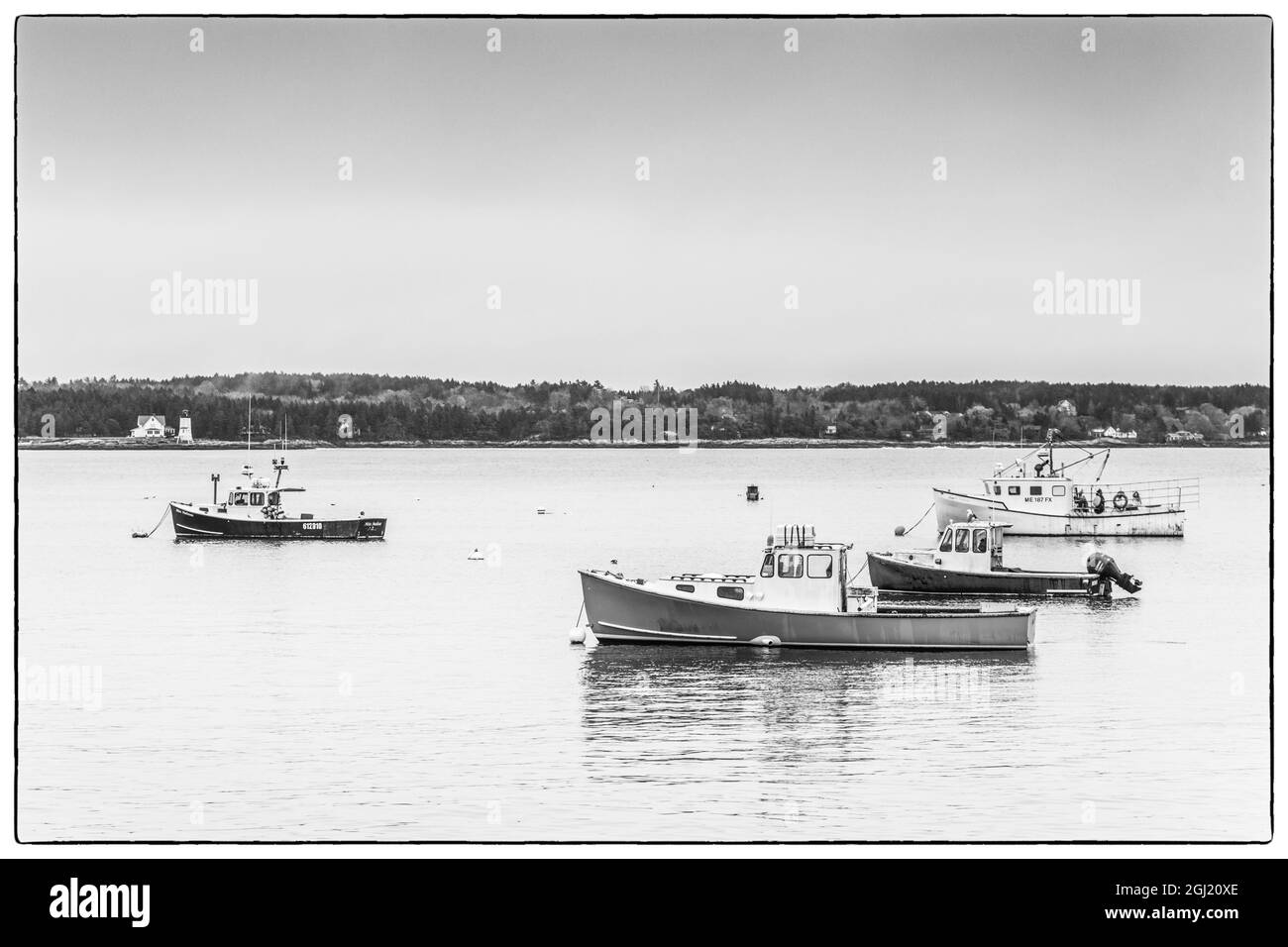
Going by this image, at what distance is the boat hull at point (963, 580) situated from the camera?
1232 inches

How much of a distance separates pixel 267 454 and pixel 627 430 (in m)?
29.5

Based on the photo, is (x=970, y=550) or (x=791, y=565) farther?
(x=970, y=550)

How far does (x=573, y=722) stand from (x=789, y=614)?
14.6 ft

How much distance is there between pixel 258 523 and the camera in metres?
48.2

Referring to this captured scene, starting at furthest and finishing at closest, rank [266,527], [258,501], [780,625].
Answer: [258,501], [266,527], [780,625]

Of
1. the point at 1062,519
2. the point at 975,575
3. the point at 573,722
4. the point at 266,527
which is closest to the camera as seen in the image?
the point at 573,722

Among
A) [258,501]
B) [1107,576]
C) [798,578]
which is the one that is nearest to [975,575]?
[1107,576]

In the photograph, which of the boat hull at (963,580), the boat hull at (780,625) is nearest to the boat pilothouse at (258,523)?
the boat hull at (963,580)

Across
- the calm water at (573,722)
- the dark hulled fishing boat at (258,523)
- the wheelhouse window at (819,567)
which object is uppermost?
the wheelhouse window at (819,567)

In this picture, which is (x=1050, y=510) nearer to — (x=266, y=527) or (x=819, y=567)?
(x=266, y=527)

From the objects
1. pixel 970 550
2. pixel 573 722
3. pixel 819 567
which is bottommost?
pixel 573 722

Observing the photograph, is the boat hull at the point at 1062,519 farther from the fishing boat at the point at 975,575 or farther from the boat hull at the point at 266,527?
the boat hull at the point at 266,527
